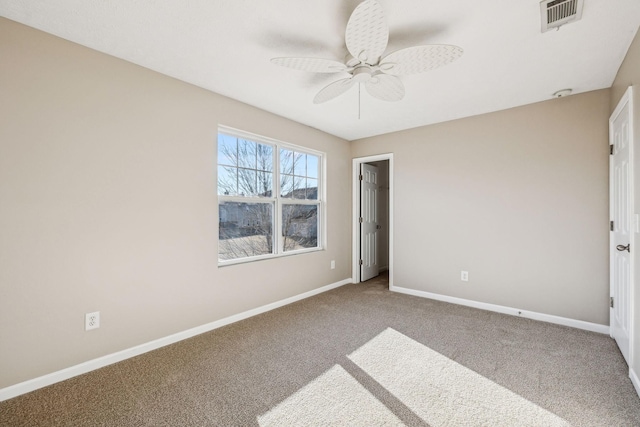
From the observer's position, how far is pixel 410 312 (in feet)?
11.0

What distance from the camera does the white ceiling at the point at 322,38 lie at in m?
1.71

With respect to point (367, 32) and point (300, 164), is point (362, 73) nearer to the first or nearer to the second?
point (367, 32)

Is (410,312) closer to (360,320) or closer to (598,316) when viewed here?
(360,320)

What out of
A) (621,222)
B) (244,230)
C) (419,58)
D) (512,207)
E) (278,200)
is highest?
(419,58)

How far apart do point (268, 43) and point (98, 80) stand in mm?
1343

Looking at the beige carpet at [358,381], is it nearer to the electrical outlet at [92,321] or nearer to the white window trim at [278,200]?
the electrical outlet at [92,321]

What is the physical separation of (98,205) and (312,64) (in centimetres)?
191

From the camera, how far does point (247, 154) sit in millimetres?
3314

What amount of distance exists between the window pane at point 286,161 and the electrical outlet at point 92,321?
7.71ft

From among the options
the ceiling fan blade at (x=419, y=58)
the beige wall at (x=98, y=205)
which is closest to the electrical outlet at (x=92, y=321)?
the beige wall at (x=98, y=205)

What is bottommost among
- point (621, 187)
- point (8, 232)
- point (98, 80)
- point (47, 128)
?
point (8, 232)

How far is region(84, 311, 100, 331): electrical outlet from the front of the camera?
6.92 feet

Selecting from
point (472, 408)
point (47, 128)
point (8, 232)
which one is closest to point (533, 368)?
point (472, 408)

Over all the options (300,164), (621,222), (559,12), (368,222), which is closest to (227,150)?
(300,164)
